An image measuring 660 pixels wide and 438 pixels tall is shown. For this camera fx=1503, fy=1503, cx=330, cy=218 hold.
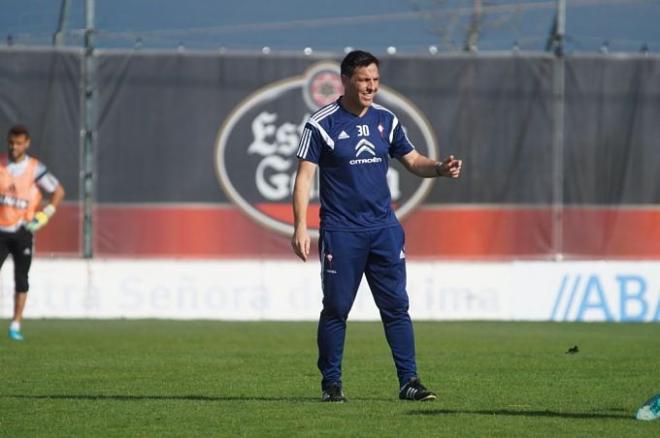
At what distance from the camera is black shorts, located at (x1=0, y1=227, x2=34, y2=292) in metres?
15.6

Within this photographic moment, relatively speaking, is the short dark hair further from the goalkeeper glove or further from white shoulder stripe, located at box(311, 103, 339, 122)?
the goalkeeper glove

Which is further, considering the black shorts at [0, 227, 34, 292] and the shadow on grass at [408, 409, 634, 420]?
the black shorts at [0, 227, 34, 292]

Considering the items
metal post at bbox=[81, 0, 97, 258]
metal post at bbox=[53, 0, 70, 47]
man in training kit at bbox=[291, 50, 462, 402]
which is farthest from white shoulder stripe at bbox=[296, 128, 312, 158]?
metal post at bbox=[53, 0, 70, 47]

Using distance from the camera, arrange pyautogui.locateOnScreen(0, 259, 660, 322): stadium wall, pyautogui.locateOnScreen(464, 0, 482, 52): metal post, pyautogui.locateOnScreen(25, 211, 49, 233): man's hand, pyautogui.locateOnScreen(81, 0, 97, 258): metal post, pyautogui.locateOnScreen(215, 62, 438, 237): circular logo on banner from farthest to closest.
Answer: pyautogui.locateOnScreen(215, 62, 438, 237): circular logo on banner, pyautogui.locateOnScreen(464, 0, 482, 52): metal post, pyautogui.locateOnScreen(81, 0, 97, 258): metal post, pyautogui.locateOnScreen(0, 259, 660, 322): stadium wall, pyautogui.locateOnScreen(25, 211, 49, 233): man's hand

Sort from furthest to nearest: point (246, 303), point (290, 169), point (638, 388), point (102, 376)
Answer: point (290, 169), point (246, 303), point (102, 376), point (638, 388)

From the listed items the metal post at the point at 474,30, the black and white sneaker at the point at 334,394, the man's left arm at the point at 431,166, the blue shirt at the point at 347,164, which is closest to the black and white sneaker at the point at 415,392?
the black and white sneaker at the point at 334,394

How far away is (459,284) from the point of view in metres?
19.8

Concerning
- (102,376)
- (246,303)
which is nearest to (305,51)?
(246,303)

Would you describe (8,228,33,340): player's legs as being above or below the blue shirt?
below

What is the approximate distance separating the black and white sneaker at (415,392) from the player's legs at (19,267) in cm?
716

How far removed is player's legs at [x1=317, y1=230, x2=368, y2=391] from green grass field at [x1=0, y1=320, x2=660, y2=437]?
0.99 feet

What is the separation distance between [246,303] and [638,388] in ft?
32.8

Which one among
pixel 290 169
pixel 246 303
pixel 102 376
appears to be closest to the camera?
pixel 102 376

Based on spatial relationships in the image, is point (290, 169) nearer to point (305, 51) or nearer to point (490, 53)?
point (305, 51)
